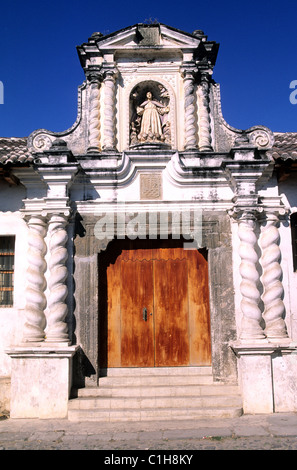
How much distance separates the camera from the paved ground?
5.62 m

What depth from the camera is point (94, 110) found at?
860 centimetres

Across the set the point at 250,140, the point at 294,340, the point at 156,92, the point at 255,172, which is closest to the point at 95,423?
the point at 294,340

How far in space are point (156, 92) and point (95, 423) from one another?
6.32 metres

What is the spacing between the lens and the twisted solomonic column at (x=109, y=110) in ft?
27.7

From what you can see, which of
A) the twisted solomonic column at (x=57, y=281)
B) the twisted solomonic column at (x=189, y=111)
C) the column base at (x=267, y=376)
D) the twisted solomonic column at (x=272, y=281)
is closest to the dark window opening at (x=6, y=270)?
the twisted solomonic column at (x=57, y=281)

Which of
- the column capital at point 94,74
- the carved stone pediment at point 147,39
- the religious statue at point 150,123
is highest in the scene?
the carved stone pediment at point 147,39

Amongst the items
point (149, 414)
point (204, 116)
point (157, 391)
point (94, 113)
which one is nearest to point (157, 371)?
point (157, 391)

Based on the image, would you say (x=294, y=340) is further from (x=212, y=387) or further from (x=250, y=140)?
(x=250, y=140)

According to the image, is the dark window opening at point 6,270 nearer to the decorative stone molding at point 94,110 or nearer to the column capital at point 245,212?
the decorative stone molding at point 94,110

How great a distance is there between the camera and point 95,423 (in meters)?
6.74

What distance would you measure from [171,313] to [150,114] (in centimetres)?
391

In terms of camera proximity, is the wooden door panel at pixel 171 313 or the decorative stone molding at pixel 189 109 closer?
the wooden door panel at pixel 171 313

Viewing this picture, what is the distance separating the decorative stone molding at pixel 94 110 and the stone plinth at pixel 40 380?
12.2ft

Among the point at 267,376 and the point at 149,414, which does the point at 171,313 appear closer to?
the point at 149,414
